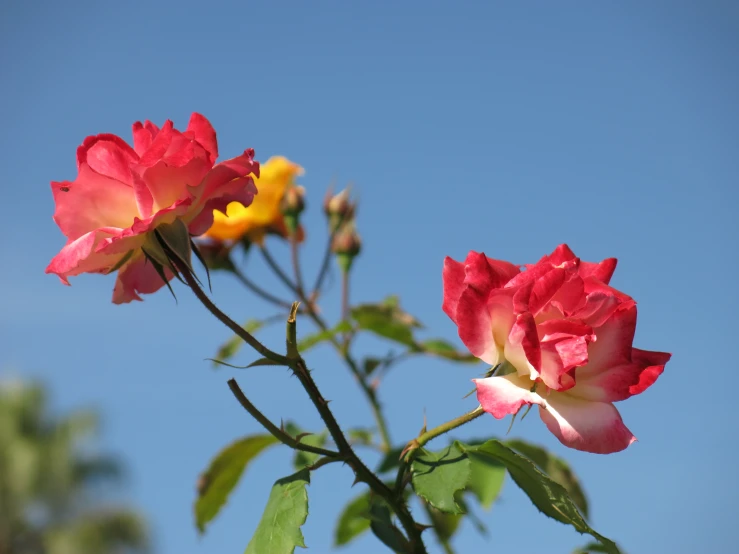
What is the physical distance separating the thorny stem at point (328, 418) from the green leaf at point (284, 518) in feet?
0.15

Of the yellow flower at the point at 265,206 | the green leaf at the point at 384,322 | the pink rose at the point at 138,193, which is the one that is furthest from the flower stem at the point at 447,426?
the yellow flower at the point at 265,206

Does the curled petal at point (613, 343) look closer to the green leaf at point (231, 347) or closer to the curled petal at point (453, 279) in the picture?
the curled petal at point (453, 279)

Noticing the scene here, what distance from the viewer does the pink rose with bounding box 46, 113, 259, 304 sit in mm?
707

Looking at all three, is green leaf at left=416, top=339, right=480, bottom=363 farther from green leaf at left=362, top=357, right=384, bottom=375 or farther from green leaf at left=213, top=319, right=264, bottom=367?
green leaf at left=213, top=319, right=264, bottom=367

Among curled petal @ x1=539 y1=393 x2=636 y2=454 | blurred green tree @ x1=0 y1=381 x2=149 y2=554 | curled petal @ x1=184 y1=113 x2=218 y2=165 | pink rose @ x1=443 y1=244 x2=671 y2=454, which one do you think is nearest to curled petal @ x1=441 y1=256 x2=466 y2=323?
pink rose @ x1=443 y1=244 x2=671 y2=454

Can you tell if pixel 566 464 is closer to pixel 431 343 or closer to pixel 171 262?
pixel 431 343

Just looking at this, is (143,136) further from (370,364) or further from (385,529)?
(370,364)

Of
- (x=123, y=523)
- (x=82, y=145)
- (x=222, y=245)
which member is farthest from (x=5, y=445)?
(x=82, y=145)

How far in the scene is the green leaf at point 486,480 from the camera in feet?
4.06

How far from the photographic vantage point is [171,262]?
716 mm

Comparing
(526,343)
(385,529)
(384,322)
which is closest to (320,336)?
(384,322)

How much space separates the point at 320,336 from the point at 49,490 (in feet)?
48.1

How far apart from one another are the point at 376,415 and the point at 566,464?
0.41m

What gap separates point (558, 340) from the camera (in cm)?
65
